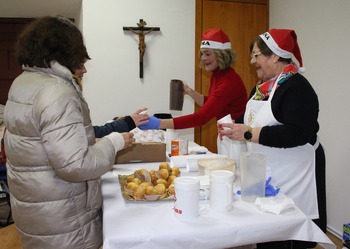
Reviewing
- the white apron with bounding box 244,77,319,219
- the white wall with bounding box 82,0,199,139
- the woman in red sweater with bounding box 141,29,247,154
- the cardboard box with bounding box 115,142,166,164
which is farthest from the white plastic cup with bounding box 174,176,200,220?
the white wall with bounding box 82,0,199,139

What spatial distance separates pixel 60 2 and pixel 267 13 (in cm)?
210

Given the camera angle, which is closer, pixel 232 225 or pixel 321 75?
pixel 232 225

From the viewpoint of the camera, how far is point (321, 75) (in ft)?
8.92

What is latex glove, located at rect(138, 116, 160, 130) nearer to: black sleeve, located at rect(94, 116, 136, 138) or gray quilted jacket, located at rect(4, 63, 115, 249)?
black sleeve, located at rect(94, 116, 136, 138)

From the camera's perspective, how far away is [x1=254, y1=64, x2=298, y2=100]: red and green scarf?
1.65 metres

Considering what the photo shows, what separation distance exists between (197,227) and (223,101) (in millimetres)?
1352

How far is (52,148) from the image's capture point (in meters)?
1.06

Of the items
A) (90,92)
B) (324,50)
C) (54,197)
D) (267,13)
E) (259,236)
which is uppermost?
(267,13)

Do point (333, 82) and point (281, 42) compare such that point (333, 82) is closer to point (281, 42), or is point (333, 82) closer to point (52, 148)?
point (281, 42)

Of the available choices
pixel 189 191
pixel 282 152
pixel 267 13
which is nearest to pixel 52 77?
pixel 189 191

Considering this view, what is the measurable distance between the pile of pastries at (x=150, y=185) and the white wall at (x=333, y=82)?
1.65 meters

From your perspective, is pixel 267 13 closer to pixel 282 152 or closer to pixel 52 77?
pixel 282 152

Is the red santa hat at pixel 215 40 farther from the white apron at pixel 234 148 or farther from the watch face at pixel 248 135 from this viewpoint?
the watch face at pixel 248 135

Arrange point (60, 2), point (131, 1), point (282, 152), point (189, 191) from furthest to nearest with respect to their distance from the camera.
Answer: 1. point (60, 2)
2. point (131, 1)
3. point (282, 152)
4. point (189, 191)
